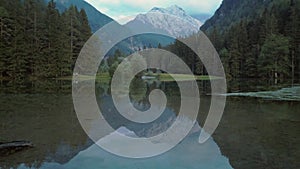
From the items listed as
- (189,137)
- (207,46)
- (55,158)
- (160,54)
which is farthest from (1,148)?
(160,54)

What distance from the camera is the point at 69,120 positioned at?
12.6 metres

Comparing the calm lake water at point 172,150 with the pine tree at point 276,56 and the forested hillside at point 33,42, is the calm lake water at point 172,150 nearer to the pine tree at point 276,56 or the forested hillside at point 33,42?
the forested hillside at point 33,42

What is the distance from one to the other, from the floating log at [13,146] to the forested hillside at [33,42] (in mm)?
33098

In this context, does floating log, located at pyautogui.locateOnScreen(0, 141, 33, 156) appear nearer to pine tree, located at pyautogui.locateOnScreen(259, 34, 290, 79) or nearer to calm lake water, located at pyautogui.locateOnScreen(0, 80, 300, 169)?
calm lake water, located at pyautogui.locateOnScreen(0, 80, 300, 169)

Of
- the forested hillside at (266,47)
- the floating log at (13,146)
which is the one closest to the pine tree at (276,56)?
the forested hillside at (266,47)

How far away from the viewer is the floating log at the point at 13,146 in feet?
25.7

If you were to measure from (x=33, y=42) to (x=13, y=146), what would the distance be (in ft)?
128

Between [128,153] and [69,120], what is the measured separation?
5130 millimetres

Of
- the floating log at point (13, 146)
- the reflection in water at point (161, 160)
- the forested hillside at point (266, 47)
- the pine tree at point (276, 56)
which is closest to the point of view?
the reflection in water at point (161, 160)

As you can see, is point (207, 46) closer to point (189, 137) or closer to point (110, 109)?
point (110, 109)

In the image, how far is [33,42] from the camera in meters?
44.4

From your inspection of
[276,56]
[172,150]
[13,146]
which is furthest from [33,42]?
[276,56]

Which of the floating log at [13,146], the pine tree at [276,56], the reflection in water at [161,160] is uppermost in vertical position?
the pine tree at [276,56]

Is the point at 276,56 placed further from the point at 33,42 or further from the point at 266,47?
the point at 33,42
